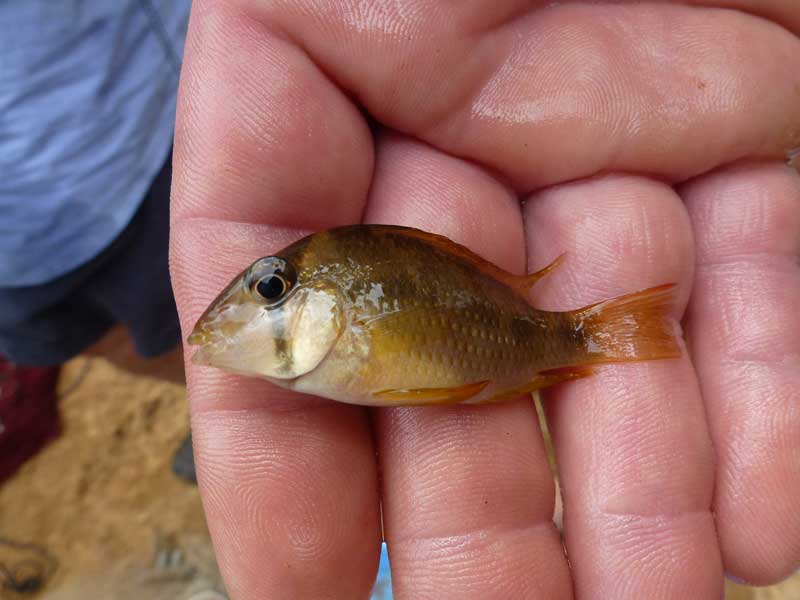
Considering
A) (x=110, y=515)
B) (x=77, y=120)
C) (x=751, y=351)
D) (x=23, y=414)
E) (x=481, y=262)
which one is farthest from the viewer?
(x=23, y=414)

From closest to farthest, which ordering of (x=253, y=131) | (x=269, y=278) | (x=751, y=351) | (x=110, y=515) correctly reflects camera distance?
(x=269, y=278)
(x=253, y=131)
(x=751, y=351)
(x=110, y=515)

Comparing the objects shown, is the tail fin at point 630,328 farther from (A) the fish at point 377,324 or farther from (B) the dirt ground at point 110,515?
(B) the dirt ground at point 110,515

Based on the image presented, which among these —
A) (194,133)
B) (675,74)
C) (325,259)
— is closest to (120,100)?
(194,133)

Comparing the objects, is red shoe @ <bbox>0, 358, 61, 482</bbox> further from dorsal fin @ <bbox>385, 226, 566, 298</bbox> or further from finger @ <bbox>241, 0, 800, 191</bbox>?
dorsal fin @ <bbox>385, 226, 566, 298</bbox>

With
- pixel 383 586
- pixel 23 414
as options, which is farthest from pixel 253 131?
pixel 23 414

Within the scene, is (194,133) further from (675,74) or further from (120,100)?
(675,74)

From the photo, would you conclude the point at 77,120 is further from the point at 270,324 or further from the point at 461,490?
A: the point at 461,490

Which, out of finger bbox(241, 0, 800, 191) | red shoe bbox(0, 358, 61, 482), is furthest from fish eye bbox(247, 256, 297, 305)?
red shoe bbox(0, 358, 61, 482)
